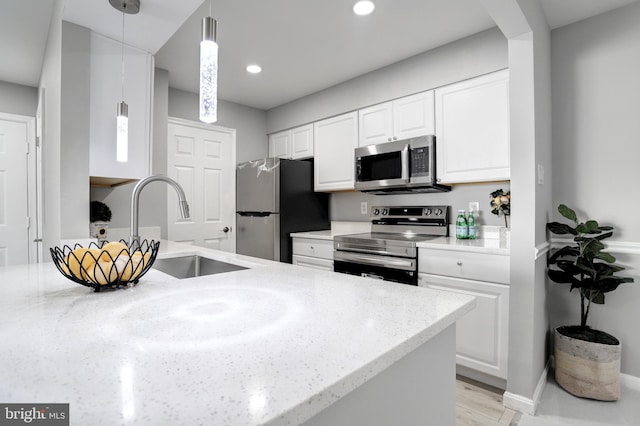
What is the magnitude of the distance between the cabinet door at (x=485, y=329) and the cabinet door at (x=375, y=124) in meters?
1.39

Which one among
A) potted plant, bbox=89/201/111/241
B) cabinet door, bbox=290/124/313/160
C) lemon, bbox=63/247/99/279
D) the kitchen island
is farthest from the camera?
cabinet door, bbox=290/124/313/160

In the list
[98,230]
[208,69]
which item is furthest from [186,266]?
[208,69]

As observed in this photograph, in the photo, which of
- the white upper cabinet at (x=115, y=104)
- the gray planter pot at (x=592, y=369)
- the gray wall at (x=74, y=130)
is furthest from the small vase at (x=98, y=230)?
the gray planter pot at (x=592, y=369)

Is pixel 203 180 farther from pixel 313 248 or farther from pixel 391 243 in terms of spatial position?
pixel 391 243

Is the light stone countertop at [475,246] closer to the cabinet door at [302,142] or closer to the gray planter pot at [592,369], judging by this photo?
the gray planter pot at [592,369]

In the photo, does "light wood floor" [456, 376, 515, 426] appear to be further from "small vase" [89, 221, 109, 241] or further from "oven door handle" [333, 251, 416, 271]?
"small vase" [89, 221, 109, 241]

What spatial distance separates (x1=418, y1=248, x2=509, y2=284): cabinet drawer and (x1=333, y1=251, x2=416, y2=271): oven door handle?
76 millimetres

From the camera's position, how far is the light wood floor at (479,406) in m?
1.75

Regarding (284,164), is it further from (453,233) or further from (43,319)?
(43,319)

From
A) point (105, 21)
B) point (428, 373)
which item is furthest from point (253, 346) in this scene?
point (105, 21)

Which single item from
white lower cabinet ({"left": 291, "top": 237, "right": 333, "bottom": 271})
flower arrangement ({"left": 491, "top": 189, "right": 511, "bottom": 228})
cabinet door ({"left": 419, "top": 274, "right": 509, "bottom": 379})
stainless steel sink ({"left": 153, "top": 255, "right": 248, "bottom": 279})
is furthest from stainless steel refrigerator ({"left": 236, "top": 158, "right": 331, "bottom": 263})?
flower arrangement ({"left": 491, "top": 189, "right": 511, "bottom": 228})

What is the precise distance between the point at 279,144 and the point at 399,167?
1.75 m

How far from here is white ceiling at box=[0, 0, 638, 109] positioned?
1.97 m

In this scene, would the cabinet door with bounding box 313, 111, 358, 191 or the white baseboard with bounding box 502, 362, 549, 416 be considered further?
Answer: the cabinet door with bounding box 313, 111, 358, 191
